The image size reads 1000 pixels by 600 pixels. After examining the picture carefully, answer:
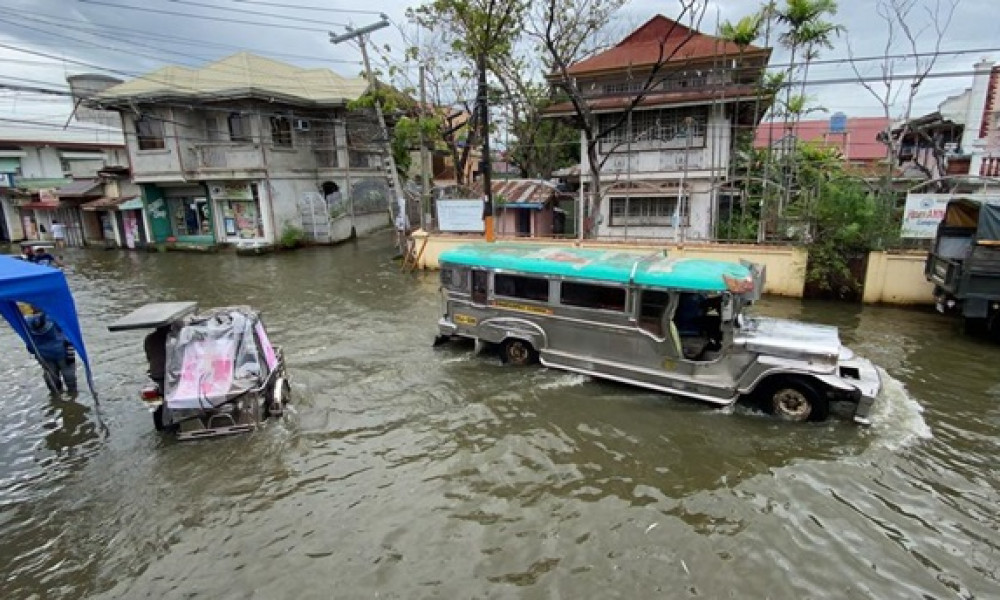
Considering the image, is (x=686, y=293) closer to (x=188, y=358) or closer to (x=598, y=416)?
(x=598, y=416)

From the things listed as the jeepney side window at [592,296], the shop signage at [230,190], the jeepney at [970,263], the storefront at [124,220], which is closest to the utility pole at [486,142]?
the jeepney side window at [592,296]

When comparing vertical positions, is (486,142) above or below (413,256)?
above

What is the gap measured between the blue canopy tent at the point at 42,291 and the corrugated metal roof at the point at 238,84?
1931cm

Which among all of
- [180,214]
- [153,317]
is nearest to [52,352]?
[153,317]

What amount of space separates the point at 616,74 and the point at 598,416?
1701 cm

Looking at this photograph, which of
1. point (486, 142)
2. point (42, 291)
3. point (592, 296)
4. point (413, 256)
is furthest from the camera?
point (413, 256)

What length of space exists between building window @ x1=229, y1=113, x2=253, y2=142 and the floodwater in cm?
1841

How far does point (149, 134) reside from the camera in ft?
85.6

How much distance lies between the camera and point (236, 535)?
18.3ft

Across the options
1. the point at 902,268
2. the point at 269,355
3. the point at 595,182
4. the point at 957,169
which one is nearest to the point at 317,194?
the point at 595,182

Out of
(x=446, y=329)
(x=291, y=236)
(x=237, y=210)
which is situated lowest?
(x=446, y=329)

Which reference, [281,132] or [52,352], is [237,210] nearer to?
[281,132]

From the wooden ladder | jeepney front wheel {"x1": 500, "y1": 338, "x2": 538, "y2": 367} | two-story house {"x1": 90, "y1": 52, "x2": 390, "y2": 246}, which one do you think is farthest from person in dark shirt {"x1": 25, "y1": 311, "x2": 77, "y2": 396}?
two-story house {"x1": 90, "y1": 52, "x2": 390, "y2": 246}

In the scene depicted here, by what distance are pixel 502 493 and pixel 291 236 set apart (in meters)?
22.5
